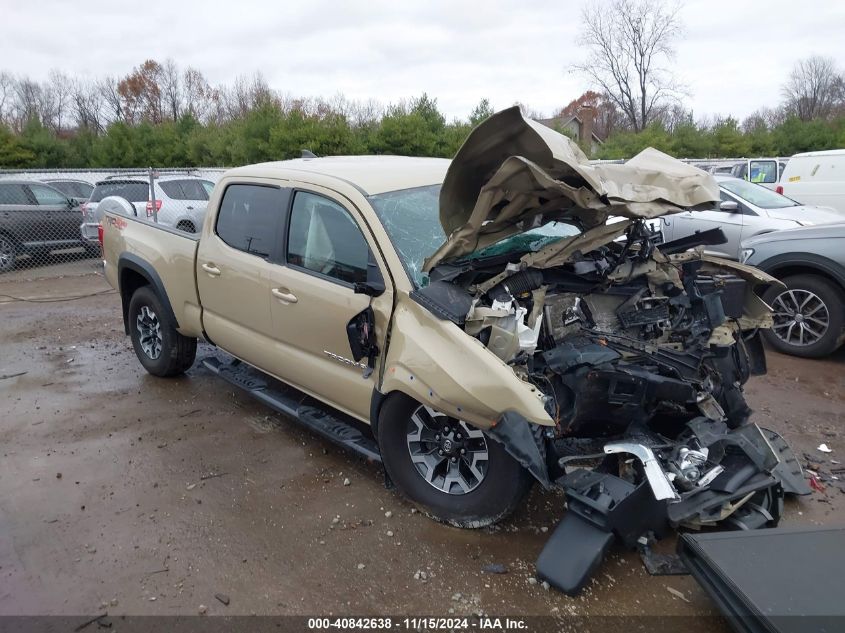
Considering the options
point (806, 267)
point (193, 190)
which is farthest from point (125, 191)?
point (806, 267)

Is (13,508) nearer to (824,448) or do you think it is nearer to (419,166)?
(419,166)

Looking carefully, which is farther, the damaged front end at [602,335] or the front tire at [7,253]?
the front tire at [7,253]

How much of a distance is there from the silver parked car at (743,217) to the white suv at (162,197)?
856 centimetres

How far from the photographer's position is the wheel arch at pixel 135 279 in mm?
5004

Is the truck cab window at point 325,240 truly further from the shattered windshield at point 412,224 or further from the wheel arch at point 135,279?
the wheel arch at point 135,279

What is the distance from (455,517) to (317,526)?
Answer: 2.58 feet

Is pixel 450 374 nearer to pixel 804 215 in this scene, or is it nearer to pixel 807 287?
pixel 807 287

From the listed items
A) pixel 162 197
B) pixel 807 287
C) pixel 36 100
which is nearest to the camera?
pixel 807 287

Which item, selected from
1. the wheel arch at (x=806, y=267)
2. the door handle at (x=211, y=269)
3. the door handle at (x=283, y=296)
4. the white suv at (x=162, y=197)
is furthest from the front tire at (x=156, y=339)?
the white suv at (x=162, y=197)

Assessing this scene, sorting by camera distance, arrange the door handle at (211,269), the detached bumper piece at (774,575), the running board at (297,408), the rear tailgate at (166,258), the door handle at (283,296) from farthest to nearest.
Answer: the rear tailgate at (166,258)
the door handle at (211,269)
the door handle at (283,296)
the running board at (297,408)
the detached bumper piece at (774,575)

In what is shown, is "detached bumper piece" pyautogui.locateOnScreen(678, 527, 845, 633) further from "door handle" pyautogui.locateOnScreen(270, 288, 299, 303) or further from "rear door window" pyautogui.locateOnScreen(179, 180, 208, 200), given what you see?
"rear door window" pyautogui.locateOnScreen(179, 180, 208, 200)

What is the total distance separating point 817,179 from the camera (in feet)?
38.0

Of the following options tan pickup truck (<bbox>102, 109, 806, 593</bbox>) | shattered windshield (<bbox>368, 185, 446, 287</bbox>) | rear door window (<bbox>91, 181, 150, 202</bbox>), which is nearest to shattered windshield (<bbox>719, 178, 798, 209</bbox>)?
tan pickup truck (<bbox>102, 109, 806, 593</bbox>)

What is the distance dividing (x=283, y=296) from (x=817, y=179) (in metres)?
11.8
